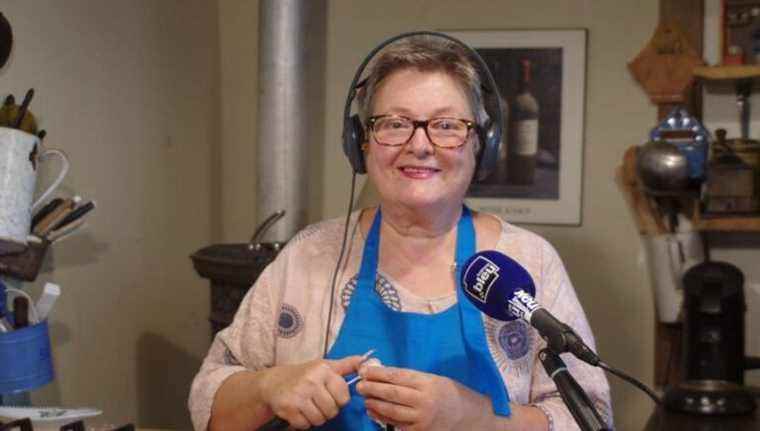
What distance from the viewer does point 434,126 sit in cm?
Answer: 147

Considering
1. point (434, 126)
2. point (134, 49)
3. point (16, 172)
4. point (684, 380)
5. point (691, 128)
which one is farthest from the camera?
point (691, 128)

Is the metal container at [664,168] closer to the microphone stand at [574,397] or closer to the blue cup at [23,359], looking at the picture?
the blue cup at [23,359]

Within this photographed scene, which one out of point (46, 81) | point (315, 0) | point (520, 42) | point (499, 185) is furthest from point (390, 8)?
point (46, 81)

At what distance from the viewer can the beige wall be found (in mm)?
2385

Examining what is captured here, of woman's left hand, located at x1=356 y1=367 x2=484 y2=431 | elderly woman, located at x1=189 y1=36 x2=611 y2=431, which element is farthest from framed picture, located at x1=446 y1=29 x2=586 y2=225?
woman's left hand, located at x1=356 y1=367 x2=484 y2=431

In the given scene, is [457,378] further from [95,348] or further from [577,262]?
[577,262]

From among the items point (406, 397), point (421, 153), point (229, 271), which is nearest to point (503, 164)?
point (229, 271)

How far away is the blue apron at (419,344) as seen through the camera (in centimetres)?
148

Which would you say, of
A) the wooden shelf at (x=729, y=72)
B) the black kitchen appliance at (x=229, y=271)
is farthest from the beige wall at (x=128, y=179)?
the wooden shelf at (x=729, y=72)

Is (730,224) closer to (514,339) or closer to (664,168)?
(664,168)

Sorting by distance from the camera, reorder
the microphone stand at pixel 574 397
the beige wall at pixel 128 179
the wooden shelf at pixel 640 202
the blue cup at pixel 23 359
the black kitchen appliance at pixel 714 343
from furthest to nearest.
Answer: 1. the wooden shelf at pixel 640 202
2. the black kitchen appliance at pixel 714 343
3. the beige wall at pixel 128 179
4. the blue cup at pixel 23 359
5. the microphone stand at pixel 574 397

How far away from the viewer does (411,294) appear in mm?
1553

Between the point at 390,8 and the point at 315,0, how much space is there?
10.7 inches

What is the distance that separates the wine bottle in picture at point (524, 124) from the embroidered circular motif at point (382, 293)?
A: 5.65 ft
